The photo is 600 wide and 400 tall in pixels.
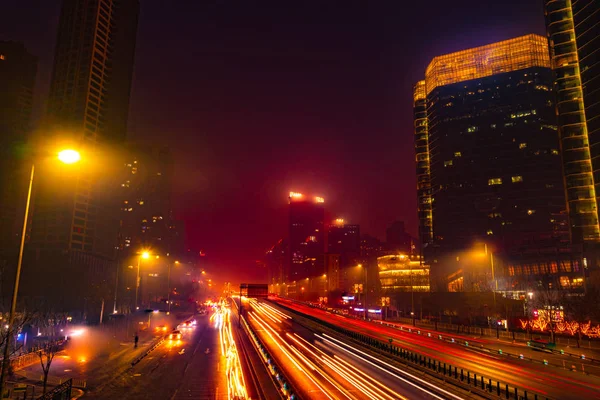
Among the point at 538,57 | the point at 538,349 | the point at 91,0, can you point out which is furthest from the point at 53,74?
the point at 538,57

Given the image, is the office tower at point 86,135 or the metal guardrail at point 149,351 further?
the office tower at point 86,135

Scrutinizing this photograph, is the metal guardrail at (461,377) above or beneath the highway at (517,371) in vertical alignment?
above

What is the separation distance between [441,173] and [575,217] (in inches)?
2846

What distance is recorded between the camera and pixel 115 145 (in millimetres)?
160750

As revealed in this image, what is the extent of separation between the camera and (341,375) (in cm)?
3541

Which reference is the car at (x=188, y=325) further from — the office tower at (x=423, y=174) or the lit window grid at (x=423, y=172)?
the lit window grid at (x=423, y=172)

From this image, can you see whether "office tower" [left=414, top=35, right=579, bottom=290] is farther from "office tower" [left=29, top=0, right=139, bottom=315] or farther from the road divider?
"office tower" [left=29, top=0, right=139, bottom=315]

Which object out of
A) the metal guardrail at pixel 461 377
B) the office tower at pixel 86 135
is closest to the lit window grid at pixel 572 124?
the metal guardrail at pixel 461 377

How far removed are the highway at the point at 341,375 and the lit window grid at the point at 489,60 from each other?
155 metres

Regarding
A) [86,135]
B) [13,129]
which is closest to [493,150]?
[86,135]

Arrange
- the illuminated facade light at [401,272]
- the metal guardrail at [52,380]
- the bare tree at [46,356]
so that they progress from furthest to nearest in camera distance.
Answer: the illuminated facade light at [401,272]
the metal guardrail at [52,380]
the bare tree at [46,356]

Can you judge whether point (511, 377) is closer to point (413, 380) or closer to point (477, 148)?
point (413, 380)

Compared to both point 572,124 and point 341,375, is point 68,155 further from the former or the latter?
point 572,124

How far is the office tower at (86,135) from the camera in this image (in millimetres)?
129250
